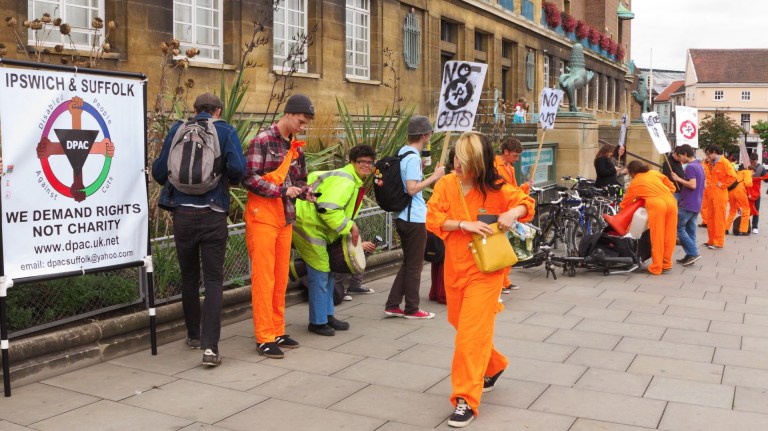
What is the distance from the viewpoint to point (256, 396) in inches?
212

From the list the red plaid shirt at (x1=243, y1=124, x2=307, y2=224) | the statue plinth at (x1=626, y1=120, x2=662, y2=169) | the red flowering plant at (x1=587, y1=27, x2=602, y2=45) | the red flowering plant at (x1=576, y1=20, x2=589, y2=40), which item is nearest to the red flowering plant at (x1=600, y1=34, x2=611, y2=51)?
the red flowering plant at (x1=587, y1=27, x2=602, y2=45)

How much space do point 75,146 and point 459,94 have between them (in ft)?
13.6

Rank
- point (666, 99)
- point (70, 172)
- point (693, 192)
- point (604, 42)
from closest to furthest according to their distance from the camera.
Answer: point (70, 172) → point (693, 192) → point (604, 42) → point (666, 99)

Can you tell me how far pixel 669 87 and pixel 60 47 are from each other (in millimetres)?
141170

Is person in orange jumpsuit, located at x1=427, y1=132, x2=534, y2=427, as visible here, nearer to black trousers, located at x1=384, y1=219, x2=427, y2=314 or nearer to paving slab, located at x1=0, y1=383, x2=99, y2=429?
paving slab, located at x1=0, y1=383, x2=99, y2=429

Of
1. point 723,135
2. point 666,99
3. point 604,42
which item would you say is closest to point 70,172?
point 604,42

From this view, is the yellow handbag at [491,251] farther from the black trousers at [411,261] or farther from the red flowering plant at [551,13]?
the red flowering plant at [551,13]

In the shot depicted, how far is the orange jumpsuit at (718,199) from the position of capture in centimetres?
1445

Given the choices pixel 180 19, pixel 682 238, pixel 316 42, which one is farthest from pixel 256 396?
pixel 316 42

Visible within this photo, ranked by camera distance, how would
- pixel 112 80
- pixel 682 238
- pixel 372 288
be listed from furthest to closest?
pixel 682 238 < pixel 372 288 < pixel 112 80

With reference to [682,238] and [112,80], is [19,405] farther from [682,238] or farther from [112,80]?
[682,238]

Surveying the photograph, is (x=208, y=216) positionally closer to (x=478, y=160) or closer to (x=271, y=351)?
(x=271, y=351)

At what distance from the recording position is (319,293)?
277 inches

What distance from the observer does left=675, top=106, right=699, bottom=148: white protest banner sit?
15352mm
